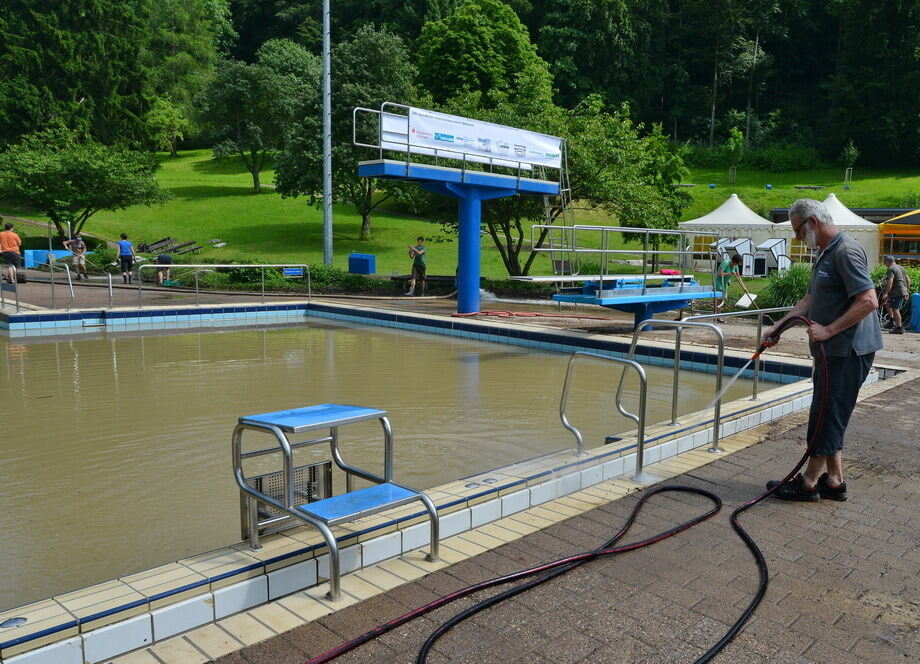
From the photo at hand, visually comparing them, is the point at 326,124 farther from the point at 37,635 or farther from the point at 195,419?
the point at 37,635

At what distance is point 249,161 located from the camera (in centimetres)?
5059

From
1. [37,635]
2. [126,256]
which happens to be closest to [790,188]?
[126,256]

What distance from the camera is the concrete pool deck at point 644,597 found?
9.32 ft

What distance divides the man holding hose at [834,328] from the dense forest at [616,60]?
131 ft

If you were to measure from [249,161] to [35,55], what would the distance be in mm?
14126

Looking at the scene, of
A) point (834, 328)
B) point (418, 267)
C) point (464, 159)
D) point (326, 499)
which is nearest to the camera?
point (326, 499)

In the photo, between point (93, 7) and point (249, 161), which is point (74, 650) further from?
point (93, 7)

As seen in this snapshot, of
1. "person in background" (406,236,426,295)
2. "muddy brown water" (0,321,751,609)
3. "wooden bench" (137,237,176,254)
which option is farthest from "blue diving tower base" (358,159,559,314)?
"wooden bench" (137,237,176,254)

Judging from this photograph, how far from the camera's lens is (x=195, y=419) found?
286 inches

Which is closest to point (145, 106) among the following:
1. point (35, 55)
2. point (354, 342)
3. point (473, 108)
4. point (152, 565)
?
point (35, 55)

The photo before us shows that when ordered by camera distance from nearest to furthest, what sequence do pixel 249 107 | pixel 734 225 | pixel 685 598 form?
1. pixel 685 598
2. pixel 734 225
3. pixel 249 107

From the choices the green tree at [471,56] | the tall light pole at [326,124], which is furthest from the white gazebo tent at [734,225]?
the green tree at [471,56]

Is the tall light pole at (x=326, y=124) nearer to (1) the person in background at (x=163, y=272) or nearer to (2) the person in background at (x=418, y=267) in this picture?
(2) the person in background at (x=418, y=267)

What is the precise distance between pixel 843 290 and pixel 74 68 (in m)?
53.6
